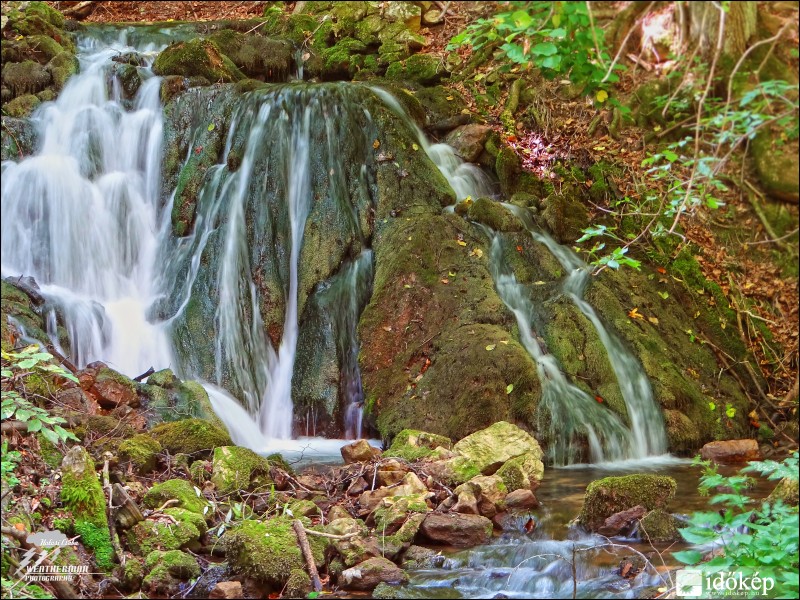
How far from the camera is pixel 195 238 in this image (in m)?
9.62

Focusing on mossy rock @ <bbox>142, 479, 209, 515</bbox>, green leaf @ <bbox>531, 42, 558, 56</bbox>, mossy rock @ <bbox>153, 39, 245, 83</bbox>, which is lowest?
mossy rock @ <bbox>142, 479, 209, 515</bbox>

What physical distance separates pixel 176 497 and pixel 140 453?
0.66 metres

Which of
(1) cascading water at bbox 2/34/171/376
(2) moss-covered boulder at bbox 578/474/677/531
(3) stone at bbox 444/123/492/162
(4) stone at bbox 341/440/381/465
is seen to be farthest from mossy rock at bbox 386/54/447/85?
(2) moss-covered boulder at bbox 578/474/677/531

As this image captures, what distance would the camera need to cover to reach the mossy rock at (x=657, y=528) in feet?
16.2

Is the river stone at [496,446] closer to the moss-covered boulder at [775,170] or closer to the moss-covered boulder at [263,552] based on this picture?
the moss-covered boulder at [263,552]

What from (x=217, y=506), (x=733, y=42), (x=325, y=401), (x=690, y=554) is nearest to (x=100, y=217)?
(x=325, y=401)

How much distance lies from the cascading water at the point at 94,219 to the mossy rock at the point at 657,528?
18.8 ft

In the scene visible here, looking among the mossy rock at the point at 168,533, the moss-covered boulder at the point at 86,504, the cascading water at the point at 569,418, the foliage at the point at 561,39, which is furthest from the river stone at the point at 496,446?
the foliage at the point at 561,39

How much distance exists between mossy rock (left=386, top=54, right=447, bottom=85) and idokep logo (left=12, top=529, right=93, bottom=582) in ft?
32.1

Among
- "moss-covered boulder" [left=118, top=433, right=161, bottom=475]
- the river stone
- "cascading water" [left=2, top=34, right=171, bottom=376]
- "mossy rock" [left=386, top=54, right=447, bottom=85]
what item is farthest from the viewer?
"mossy rock" [left=386, top=54, right=447, bottom=85]

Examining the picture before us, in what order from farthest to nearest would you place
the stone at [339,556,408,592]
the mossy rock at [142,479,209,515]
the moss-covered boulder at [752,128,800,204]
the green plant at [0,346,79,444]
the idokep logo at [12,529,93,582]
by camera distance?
the moss-covered boulder at [752,128,800,204] < the mossy rock at [142,479,209,515] < the stone at [339,556,408,592] < the green plant at [0,346,79,444] < the idokep logo at [12,529,93,582]

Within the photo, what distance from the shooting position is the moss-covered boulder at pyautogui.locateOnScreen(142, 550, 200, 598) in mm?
4062

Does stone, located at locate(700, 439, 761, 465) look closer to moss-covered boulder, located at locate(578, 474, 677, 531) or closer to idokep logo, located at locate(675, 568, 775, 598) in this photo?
moss-covered boulder, located at locate(578, 474, 677, 531)

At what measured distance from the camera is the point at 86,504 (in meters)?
4.28
